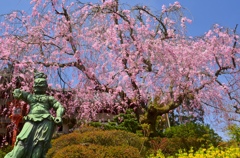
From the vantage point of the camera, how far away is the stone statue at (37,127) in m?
5.81

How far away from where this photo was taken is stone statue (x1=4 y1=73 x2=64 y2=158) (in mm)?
5812

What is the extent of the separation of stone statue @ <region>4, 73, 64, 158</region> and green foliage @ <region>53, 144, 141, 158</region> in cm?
224

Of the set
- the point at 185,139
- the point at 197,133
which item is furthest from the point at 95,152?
the point at 197,133

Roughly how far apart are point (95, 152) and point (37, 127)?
2804 millimetres

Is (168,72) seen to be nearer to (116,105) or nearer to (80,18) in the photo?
(116,105)

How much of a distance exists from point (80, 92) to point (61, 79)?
91cm

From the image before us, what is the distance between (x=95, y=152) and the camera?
8.49 m

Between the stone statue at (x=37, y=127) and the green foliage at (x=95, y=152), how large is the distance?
224 centimetres

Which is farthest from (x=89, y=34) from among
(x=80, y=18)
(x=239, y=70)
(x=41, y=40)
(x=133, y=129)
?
(x=239, y=70)

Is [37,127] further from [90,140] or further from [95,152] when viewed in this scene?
[90,140]

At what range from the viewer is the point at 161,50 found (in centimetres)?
1213

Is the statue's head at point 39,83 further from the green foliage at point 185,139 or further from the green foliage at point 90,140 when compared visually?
the green foliage at point 185,139

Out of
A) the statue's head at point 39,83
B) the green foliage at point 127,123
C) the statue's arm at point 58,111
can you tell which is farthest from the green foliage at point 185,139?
the statue's head at point 39,83

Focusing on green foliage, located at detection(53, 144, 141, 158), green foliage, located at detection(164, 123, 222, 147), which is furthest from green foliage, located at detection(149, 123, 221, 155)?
green foliage, located at detection(53, 144, 141, 158)
